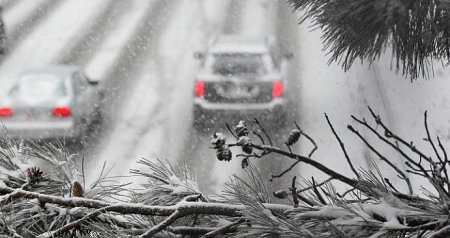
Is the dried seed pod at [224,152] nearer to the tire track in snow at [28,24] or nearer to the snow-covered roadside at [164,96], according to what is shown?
the snow-covered roadside at [164,96]

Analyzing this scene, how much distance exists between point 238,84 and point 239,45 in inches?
32.3

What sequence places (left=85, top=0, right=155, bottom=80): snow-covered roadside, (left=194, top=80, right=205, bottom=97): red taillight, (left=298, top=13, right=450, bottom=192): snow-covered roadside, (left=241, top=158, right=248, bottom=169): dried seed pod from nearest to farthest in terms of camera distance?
(left=241, top=158, right=248, bottom=169): dried seed pod
(left=298, top=13, right=450, bottom=192): snow-covered roadside
(left=194, top=80, right=205, bottom=97): red taillight
(left=85, top=0, right=155, bottom=80): snow-covered roadside

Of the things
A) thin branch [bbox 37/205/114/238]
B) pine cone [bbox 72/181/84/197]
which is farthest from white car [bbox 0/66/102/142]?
thin branch [bbox 37/205/114/238]

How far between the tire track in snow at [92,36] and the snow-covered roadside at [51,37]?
0.72 ft

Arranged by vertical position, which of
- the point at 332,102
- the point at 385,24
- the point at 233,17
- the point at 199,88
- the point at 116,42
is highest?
the point at 233,17

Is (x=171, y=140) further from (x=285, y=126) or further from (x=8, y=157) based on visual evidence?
(x=8, y=157)

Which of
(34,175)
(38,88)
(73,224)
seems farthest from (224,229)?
(38,88)

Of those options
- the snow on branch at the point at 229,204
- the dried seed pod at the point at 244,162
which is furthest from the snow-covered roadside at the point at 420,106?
the dried seed pod at the point at 244,162

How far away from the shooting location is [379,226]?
1.85 m

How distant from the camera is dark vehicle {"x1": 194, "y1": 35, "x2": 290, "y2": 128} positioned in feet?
40.0

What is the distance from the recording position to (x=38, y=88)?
11500mm

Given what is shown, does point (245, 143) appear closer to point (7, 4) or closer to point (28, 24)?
point (28, 24)

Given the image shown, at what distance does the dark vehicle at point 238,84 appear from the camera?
12.2 metres

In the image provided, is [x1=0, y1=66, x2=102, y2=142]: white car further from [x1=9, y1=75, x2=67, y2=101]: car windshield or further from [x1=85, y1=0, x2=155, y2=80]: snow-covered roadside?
[x1=85, y1=0, x2=155, y2=80]: snow-covered roadside
